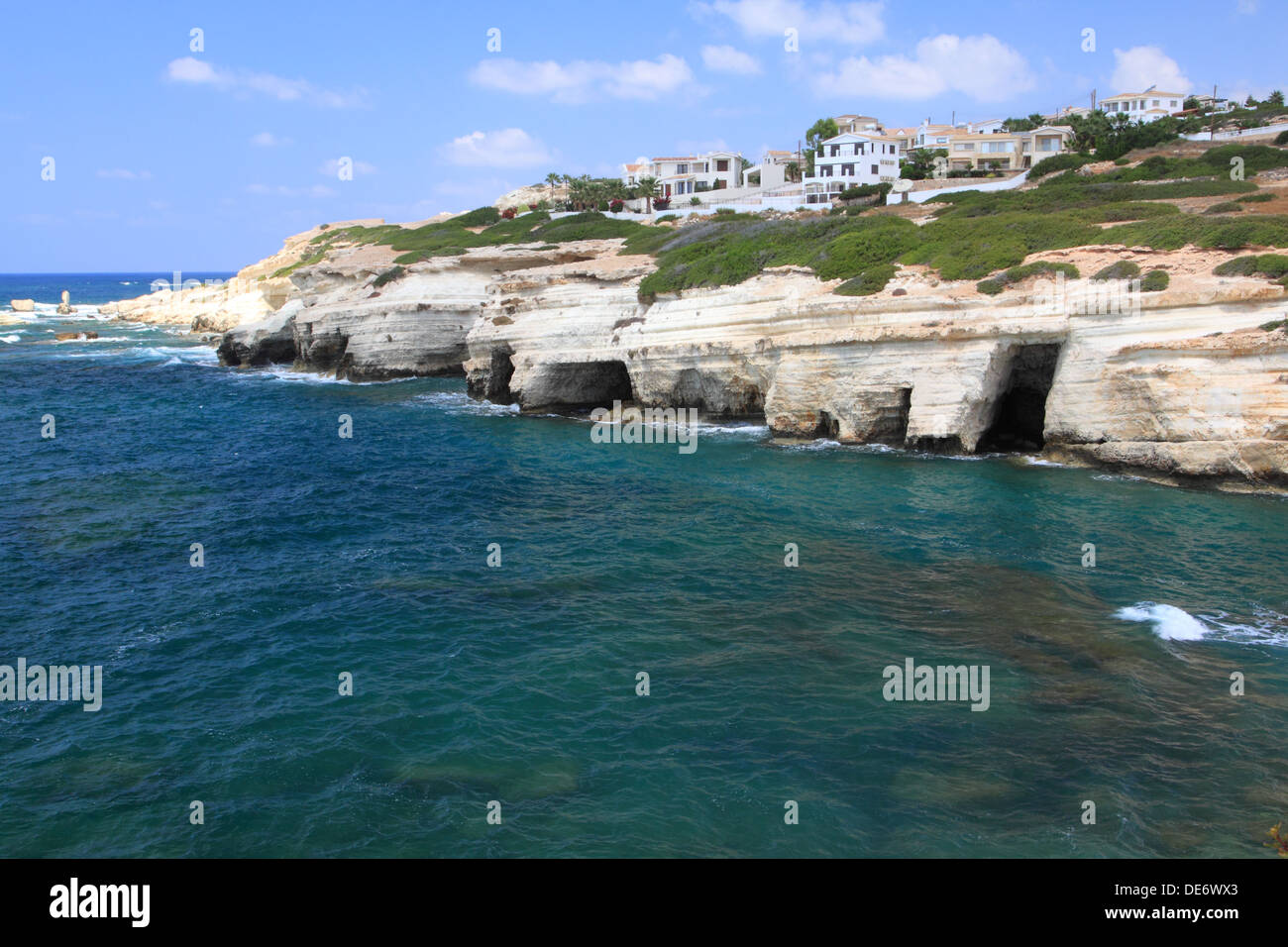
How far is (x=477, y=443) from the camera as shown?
3394cm

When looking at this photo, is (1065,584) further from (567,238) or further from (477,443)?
(567,238)

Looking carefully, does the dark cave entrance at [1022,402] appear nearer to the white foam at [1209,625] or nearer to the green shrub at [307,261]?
the white foam at [1209,625]

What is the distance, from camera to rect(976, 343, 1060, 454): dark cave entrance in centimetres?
2948

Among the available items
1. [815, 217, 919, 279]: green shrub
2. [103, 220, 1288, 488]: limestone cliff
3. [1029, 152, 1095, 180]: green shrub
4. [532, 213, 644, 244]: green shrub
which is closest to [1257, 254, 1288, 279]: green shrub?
[103, 220, 1288, 488]: limestone cliff

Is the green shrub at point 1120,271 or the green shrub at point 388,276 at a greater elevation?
the green shrub at point 388,276

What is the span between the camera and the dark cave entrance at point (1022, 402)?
2948 cm

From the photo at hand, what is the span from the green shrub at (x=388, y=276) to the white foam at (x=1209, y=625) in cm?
4359

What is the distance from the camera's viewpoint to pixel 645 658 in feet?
52.2

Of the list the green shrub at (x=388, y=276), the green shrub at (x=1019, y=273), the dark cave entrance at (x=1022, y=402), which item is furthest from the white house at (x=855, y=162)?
the green shrub at (x=1019, y=273)

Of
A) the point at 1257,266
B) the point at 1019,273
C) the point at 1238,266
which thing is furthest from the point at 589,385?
the point at 1257,266

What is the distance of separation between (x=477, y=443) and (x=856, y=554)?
17.9 m

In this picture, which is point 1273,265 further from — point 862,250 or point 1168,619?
point 1168,619
